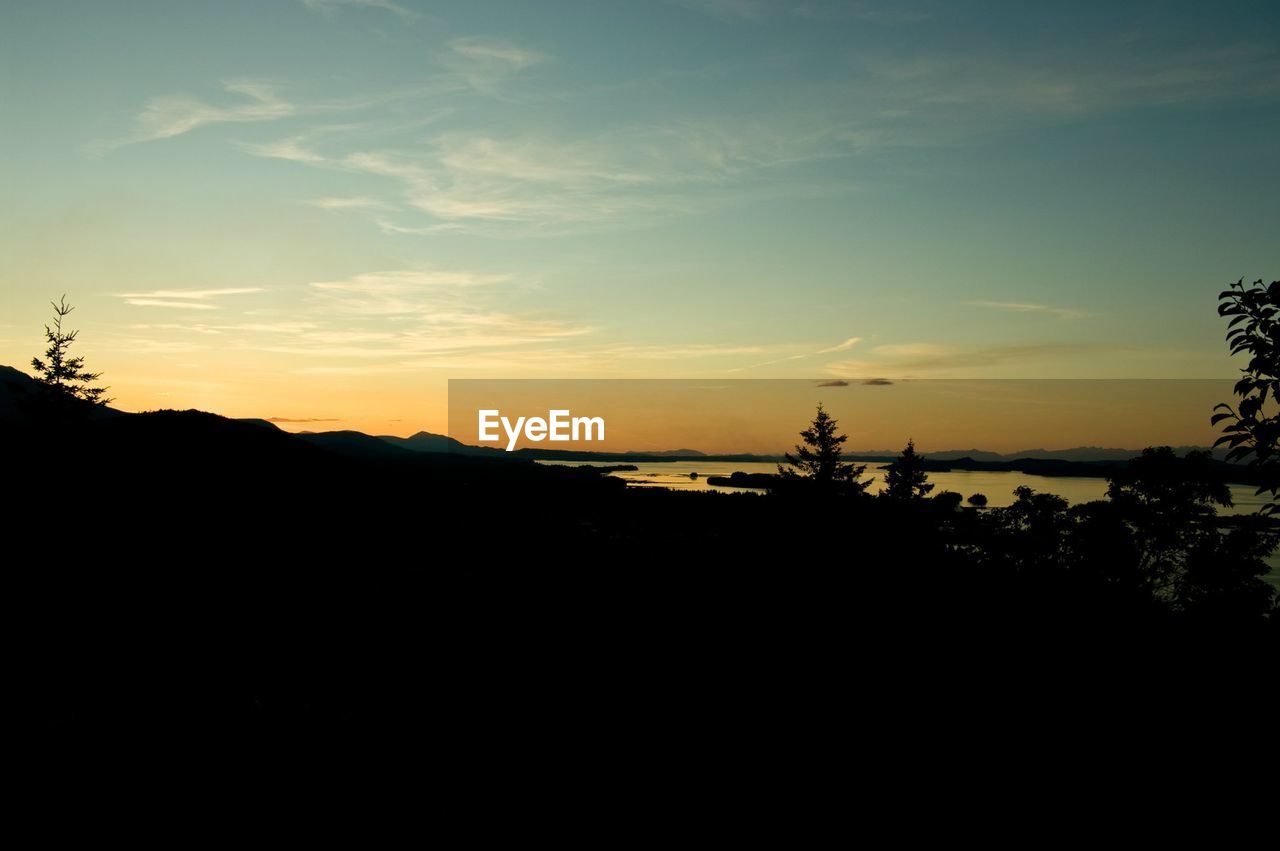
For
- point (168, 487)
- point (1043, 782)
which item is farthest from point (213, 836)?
point (168, 487)

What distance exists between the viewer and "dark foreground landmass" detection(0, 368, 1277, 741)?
17.2m

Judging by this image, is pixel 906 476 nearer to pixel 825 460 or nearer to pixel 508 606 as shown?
pixel 825 460

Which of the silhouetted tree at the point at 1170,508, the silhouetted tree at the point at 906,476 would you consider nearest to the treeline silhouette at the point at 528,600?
the silhouetted tree at the point at 1170,508

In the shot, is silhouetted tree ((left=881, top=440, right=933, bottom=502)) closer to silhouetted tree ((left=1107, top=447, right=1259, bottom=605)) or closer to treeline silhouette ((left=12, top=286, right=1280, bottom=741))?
treeline silhouette ((left=12, top=286, right=1280, bottom=741))

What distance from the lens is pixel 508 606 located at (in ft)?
96.6

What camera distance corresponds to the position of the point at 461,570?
3953 centimetres

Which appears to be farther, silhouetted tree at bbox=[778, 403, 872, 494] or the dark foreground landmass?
silhouetted tree at bbox=[778, 403, 872, 494]

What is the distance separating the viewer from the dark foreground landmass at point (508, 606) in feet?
56.6

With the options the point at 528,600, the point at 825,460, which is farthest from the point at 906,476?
the point at 528,600

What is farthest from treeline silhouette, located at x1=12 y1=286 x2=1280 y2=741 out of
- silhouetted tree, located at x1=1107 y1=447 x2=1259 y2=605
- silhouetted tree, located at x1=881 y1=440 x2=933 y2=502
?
silhouetted tree, located at x1=881 y1=440 x2=933 y2=502

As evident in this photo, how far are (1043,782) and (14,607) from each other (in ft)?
101

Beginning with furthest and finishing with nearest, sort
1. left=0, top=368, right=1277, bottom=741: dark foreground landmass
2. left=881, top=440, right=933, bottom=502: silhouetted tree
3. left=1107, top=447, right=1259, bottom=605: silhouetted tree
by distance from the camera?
left=881, top=440, right=933, bottom=502: silhouetted tree
left=1107, top=447, right=1259, bottom=605: silhouetted tree
left=0, top=368, right=1277, bottom=741: dark foreground landmass

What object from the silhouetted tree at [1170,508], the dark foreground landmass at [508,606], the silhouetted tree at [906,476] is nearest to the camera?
the dark foreground landmass at [508,606]

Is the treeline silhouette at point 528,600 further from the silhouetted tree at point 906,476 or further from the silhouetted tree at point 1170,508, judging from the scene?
the silhouetted tree at point 906,476
